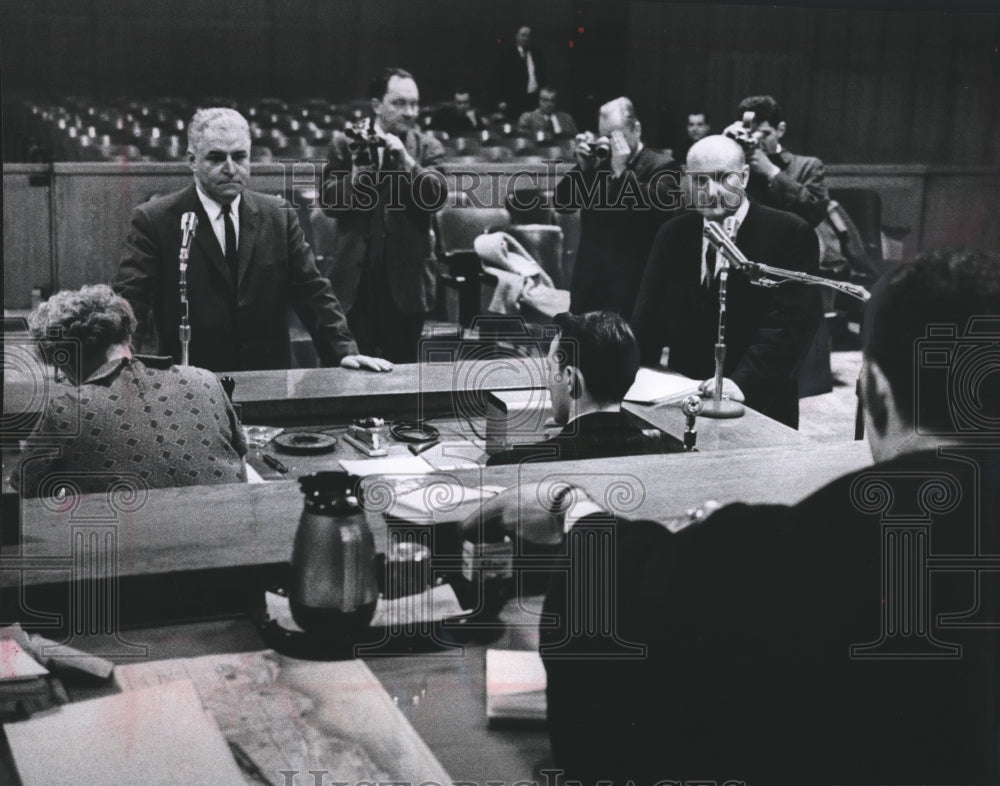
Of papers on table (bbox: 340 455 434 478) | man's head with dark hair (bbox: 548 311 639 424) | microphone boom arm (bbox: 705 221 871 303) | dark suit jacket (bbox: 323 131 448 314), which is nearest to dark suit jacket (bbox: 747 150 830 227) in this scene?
microphone boom arm (bbox: 705 221 871 303)

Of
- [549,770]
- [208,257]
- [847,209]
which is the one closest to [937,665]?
[549,770]

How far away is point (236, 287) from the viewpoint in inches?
100

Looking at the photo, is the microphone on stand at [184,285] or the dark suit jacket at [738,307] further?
the dark suit jacket at [738,307]

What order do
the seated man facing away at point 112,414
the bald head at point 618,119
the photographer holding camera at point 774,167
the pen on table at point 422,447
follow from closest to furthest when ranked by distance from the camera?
the seated man facing away at point 112,414 → the bald head at point 618,119 → the photographer holding camera at point 774,167 → the pen on table at point 422,447

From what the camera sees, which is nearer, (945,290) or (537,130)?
(945,290)

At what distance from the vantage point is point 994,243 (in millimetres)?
2730

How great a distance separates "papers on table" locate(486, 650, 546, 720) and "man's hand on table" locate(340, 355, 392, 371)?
2.79 ft

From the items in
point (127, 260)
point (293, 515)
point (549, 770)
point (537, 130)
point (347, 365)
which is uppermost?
point (537, 130)

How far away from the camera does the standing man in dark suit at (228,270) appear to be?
7.86 ft

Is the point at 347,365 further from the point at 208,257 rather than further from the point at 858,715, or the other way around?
the point at 858,715

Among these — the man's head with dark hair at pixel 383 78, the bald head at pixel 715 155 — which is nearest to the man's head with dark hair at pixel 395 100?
the man's head with dark hair at pixel 383 78

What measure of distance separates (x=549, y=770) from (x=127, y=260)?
1263mm

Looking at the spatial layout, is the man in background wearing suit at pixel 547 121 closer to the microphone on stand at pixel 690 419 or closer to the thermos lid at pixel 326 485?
the microphone on stand at pixel 690 419

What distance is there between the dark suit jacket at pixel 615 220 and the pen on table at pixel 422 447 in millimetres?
460
